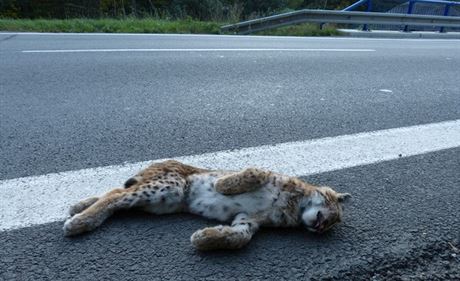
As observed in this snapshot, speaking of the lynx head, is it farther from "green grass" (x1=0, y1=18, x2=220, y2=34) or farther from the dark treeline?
the dark treeline

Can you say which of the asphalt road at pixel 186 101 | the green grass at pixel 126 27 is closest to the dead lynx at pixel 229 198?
the asphalt road at pixel 186 101

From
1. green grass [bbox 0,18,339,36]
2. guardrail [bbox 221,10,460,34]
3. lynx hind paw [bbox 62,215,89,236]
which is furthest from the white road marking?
guardrail [bbox 221,10,460,34]

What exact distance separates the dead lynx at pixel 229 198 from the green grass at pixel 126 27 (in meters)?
10.6

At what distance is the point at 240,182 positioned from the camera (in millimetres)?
2832

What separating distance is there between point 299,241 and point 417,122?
9.22 feet

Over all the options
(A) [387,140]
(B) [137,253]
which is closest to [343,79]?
(A) [387,140]

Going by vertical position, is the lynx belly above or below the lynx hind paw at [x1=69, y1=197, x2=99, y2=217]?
below

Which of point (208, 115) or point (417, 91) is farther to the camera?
point (417, 91)

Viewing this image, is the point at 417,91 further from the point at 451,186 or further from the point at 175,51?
the point at 175,51

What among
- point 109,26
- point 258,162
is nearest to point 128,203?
point 258,162

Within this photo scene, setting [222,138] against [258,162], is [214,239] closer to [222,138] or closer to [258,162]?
[258,162]

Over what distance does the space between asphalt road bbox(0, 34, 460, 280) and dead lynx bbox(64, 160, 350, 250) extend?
94 millimetres

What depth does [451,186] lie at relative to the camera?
325cm

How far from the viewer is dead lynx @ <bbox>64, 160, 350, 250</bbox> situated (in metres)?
2.69
